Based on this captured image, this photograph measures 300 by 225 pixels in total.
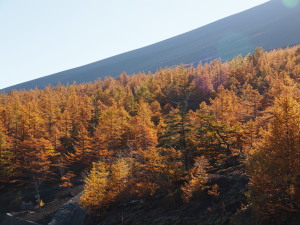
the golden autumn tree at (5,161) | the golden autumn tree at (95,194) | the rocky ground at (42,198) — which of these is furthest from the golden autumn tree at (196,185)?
the golden autumn tree at (5,161)

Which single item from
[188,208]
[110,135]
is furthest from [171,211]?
[110,135]

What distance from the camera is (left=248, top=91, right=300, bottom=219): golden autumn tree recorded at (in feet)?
47.3

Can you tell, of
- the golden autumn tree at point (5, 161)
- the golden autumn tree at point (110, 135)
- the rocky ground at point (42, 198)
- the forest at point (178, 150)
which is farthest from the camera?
the golden autumn tree at point (110, 135)

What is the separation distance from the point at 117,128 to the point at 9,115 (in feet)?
95.5

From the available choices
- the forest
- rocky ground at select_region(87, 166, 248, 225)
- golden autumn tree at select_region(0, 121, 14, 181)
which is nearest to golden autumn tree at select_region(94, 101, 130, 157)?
the forest

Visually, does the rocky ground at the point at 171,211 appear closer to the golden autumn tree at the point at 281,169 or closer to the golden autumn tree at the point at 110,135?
the golden autumn tree at the point at 281,169

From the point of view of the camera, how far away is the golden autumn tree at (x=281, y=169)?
14.4 m

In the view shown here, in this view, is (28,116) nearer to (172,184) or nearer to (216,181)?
(172,184)

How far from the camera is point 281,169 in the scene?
14898mm

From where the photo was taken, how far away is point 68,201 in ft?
114

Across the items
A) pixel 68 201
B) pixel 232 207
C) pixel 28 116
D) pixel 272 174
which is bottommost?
pixel 68 201

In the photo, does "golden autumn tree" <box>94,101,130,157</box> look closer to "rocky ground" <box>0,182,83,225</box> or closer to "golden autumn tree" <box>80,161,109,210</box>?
"rocky ground" <box>0,182,83,225</box>

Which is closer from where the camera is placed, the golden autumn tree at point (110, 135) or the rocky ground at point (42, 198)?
the rocky ground at point (42, 198)

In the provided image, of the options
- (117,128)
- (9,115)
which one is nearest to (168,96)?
(117,128)
